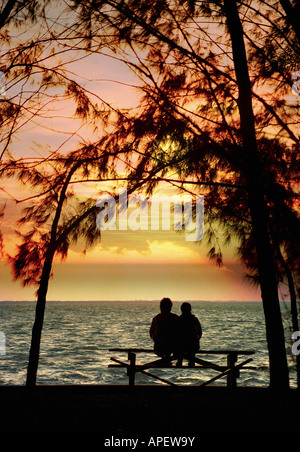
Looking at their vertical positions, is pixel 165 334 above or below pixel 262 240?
below

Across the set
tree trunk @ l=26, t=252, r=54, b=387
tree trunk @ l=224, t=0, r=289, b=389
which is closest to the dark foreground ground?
tree trunk @ l=224, t=0, r=289, b=389

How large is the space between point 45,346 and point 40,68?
3912 cm

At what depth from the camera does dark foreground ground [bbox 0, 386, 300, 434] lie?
17.2 ft

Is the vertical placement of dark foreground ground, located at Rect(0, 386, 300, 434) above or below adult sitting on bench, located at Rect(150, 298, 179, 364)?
below

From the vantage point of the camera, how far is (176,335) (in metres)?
8.48

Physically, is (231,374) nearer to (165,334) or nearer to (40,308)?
(165,334)

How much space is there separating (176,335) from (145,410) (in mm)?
2388

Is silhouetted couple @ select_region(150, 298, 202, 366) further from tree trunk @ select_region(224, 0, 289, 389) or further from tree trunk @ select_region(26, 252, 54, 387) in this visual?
tree trunk @ select_region(26, 252, 54, 387)

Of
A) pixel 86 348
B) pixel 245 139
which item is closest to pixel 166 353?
pixel 245 139

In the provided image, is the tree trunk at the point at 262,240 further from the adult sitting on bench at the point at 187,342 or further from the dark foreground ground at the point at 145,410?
the adult sitting on bench at the point at 187,342

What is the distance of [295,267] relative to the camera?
27.8ft

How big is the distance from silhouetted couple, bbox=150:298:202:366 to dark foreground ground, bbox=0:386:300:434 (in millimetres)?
584

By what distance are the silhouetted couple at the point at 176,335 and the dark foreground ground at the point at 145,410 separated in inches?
23.0

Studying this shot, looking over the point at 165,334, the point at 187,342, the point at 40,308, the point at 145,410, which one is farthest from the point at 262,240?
the point at 40,308
